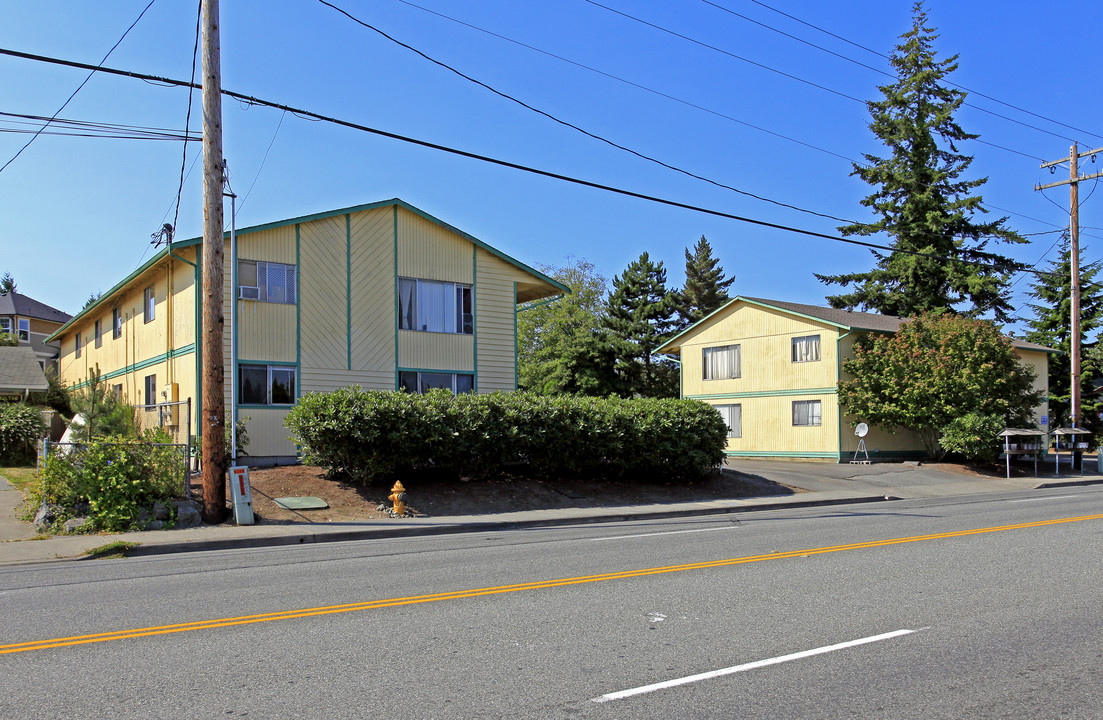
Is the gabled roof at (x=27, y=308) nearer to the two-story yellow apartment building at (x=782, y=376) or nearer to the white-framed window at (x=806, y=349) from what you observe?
the two-story yellow apartment building at (x=782, y=376)

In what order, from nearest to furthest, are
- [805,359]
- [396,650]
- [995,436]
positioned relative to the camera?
[396,650], [995,436], [805,359]

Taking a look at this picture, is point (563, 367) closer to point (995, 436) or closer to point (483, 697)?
point (995, 436)

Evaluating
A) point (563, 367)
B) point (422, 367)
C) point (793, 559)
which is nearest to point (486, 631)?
point (793, 559)

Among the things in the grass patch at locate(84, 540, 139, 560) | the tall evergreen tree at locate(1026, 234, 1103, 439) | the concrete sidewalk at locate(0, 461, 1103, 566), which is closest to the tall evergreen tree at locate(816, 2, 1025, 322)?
the tall evergreen tree at locate(1026, 234, 1103, 439)

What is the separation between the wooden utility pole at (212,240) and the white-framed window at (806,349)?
23901 millimetres

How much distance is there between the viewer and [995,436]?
28203 millimetres

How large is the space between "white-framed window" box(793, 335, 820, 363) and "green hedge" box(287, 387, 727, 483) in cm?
1251

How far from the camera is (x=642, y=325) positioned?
56250 mm

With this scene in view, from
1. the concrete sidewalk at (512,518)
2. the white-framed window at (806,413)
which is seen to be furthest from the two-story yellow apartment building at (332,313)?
the white-framed window at (806,413)

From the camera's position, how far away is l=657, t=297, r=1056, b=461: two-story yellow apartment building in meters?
31.3

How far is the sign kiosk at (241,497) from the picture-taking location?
561 inches

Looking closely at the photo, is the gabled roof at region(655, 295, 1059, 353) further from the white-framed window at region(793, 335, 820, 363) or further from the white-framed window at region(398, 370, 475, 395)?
the white-framed window at region(398, 370, 475, 395)

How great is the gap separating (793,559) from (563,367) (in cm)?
4111

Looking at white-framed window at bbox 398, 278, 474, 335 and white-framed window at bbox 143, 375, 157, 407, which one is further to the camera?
white-framed window at bbox 143, 375, 157, 407
